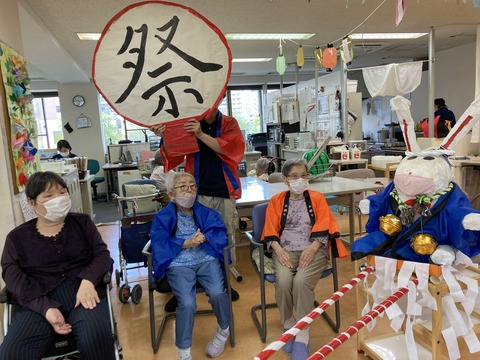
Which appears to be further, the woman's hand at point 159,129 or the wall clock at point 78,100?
the wall clock at point 78,100

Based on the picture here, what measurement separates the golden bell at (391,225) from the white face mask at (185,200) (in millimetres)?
1110

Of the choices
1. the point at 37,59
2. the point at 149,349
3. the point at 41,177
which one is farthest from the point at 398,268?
the point at 37,59

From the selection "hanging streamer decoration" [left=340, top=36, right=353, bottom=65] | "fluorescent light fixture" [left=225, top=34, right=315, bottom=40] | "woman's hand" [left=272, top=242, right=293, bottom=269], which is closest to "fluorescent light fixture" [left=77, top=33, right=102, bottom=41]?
"fluorescent light fixture" [left=225, top=34, right=315, bottom=40]

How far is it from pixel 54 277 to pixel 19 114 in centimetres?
150

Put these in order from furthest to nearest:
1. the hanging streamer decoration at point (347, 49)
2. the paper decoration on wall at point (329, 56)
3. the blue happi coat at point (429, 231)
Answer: the paper decoration on wall at point (329, 56) → the hanging streamer decoration at point (347, 49) → the blue happi coat at point (429, 231)

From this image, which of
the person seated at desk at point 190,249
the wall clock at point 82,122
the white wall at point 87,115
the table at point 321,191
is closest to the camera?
the person seated at desk at point 190,249

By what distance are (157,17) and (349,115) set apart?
5433 millimetres

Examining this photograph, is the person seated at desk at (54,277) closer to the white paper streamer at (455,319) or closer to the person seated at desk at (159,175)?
the person seated at desk at (159,175)

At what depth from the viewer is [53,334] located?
1.63m

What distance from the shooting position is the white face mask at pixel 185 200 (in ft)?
7.28

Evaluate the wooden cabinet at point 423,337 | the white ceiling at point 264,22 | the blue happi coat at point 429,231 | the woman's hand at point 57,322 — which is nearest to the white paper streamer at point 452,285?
the wooden cabinet at point 423,337

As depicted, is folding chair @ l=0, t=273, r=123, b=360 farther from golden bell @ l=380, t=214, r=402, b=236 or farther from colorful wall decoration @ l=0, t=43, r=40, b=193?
golden bell @ l=380, t=214, r=402, b=236

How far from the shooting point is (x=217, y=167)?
2449mm

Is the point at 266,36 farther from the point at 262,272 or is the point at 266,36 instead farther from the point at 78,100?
the point at 78,100
